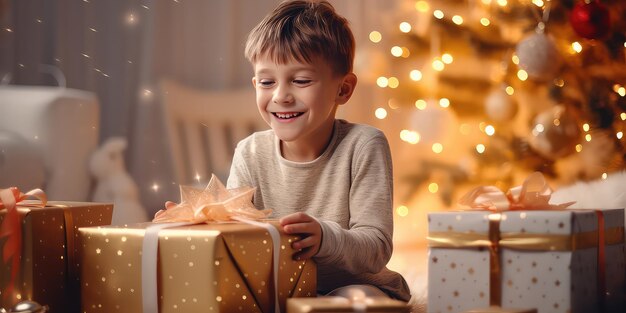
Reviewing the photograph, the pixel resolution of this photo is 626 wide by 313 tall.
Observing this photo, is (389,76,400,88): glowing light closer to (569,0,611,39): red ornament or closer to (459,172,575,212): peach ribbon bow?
(569,0,611,39): red ornament

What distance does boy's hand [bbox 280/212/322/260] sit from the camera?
112 centimetres

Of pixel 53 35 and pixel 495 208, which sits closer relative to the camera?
pixel 495 208

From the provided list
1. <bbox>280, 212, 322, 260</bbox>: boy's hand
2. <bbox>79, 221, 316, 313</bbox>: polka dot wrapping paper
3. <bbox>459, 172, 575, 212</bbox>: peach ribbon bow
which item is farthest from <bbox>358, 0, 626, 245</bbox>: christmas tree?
<bbox>79, 221, 316, 313</bbox>: polka dot wrapping paper

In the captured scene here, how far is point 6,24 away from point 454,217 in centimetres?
246

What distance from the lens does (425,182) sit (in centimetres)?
274

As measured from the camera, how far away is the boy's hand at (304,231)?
44.1 inches

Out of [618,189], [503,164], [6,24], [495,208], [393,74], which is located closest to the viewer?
[495,208]

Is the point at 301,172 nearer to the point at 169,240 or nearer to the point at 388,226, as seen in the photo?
the point at 388,226

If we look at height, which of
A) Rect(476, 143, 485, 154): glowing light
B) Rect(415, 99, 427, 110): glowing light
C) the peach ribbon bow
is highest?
Rect(415, 99, 427, 110): glowing light

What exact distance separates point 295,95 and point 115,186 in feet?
5.81

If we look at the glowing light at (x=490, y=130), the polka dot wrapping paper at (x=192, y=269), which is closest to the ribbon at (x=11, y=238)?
the polka dot wrapping paper at (x=192, y=269)

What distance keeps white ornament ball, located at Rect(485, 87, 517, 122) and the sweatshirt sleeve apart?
95cm

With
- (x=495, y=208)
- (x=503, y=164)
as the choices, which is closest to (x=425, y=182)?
(x=503, y=164)

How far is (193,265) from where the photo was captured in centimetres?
105
